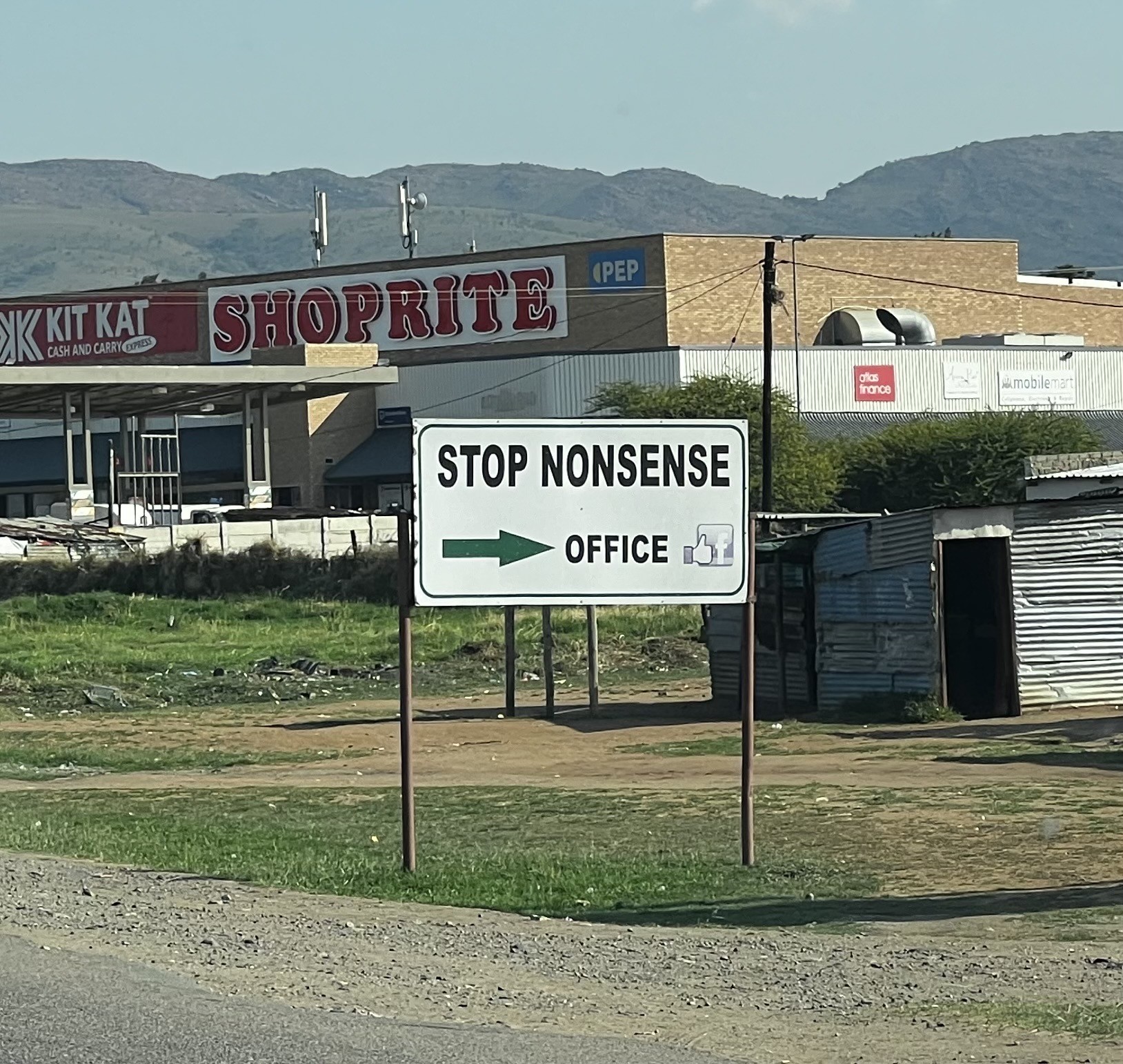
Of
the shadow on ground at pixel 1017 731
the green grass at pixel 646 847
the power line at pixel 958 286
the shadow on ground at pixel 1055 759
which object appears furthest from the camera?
the power line at pixel 958 286

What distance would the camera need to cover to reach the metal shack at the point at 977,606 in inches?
1013

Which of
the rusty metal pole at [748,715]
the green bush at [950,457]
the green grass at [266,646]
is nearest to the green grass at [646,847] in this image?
the rusty metal pole at [748,715]

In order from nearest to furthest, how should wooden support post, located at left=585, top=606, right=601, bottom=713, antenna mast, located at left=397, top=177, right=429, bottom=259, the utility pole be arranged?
wooden support post, located at left=585, top=606, right=601, bottom=713
the utility pole
antenna mast, located at left=397, top=177, right=429, bottom=259

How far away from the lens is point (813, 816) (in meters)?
17.1

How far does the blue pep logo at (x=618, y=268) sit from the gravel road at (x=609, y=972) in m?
71.4

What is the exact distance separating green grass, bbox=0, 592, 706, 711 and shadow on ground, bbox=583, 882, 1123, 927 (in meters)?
22.0

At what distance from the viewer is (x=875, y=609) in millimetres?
26656

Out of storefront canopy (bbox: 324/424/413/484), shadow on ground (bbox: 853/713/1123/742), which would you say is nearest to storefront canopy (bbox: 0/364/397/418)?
storefront canopy (bbox: 324/424/413/484)

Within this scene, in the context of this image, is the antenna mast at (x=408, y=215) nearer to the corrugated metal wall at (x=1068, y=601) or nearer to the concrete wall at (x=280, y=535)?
the concrete wall at (x=280, y=535)

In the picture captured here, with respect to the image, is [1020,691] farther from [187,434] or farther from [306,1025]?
[187,434]

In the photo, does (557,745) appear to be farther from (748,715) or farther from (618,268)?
(618,268)

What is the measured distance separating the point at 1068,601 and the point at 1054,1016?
18.0 m

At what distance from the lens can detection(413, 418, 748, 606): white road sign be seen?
14102 millimetres

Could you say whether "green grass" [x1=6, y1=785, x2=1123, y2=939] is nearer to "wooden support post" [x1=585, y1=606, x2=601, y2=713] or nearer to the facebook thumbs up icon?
the facebook thumbs up icon
